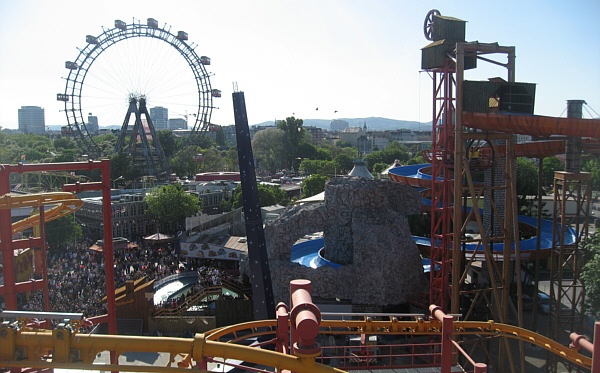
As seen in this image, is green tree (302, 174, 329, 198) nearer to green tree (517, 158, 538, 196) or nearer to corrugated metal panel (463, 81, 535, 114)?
green tree (517, 158, 538, 196)

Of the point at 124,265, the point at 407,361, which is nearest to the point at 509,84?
the point at 407,361

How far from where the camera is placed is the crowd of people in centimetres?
1727

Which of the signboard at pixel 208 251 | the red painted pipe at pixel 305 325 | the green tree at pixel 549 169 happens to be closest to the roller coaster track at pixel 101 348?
the red painted pipe at pixel 305 325

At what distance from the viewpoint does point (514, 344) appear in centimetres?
1407

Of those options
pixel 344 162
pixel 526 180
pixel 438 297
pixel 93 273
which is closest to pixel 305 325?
pixel 438 297

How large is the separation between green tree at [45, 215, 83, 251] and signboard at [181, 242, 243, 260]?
6.40 meters

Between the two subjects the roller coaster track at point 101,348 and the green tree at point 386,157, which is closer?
the roller coaster track at point 101,348

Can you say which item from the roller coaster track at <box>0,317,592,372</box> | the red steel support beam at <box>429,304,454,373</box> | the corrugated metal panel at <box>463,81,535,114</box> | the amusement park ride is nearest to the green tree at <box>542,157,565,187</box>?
the amusement park ride

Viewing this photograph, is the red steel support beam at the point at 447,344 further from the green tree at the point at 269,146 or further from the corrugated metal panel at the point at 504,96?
the green tree at the point at 269,146

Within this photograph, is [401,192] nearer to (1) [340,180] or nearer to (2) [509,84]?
(1) [340,180]

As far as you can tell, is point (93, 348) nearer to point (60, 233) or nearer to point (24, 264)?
point (24, 264)

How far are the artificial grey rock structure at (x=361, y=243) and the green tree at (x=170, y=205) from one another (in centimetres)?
1530

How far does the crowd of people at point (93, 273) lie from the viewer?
56.6ft

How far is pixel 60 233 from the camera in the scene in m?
24.5
